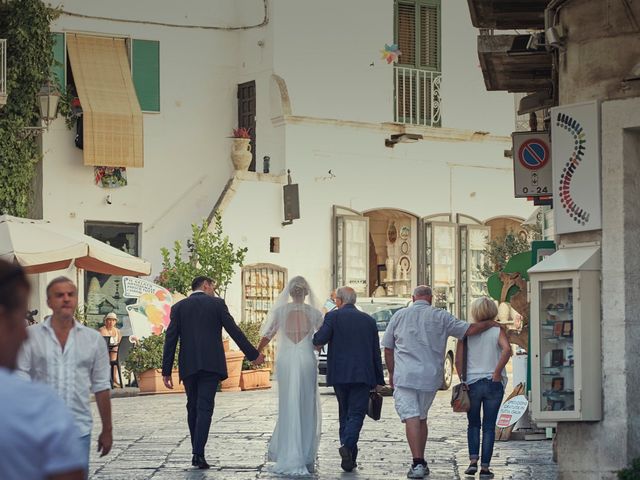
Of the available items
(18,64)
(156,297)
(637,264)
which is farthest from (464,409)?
(18,64)

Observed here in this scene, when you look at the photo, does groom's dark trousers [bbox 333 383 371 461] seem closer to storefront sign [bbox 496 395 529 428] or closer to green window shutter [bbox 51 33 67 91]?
storefront sign [bbox 496 395 529 428]

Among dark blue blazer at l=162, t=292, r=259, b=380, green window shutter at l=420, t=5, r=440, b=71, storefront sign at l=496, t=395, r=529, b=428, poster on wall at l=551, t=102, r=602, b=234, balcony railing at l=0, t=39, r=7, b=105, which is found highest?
green window shutter at l=420, t=5, r=440, b=71

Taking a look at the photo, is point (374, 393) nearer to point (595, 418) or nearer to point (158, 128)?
point (595, 418)

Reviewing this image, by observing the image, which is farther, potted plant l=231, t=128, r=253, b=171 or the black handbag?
potted plant l=231, t=128, r=253, b=171

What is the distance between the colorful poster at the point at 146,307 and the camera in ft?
92.1

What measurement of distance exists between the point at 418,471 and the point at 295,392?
4.78 ft

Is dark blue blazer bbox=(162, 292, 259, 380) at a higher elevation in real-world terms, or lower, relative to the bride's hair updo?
lower

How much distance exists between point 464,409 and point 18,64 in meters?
18.5

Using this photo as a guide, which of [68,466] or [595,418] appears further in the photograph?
[595,418]

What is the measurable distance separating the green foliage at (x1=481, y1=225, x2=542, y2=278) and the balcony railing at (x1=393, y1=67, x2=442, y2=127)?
3137mm

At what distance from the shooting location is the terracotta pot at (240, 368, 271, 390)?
94.1ft

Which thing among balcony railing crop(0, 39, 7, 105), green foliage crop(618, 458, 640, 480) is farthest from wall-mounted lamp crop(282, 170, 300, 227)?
green foliage crop(618, 458, 640, 480)

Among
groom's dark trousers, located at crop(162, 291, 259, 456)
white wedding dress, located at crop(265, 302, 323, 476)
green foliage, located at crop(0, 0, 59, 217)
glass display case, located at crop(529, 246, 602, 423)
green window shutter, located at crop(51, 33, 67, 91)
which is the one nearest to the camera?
glass display case, located at crop(529, 246, 602, 423)

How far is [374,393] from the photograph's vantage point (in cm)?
1441
